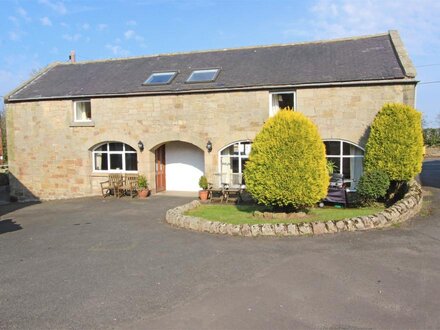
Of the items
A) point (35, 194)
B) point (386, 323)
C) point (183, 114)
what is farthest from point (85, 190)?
point (386, 323)

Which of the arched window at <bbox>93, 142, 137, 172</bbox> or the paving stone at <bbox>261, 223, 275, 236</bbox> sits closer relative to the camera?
the paving stone at <bbox>261, 223, 275, 236</bbox>

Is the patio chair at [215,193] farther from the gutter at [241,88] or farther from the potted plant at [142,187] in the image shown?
the gutter at [241,88]

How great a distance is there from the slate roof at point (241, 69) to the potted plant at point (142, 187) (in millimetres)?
3601

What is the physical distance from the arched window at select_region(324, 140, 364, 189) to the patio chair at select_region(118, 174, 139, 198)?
7.99 metres

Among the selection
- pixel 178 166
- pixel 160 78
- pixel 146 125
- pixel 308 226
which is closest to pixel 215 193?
pixel 178 166

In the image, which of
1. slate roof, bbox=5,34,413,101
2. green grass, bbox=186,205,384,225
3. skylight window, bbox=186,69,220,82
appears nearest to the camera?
green grass, bbox=186,205,384,225

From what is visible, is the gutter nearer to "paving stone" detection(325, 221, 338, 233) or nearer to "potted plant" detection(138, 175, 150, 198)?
"potted plant" detection(138, 175, 150, 198)

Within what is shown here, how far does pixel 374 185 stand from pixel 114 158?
11.1 metres

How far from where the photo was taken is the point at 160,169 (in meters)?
17.3

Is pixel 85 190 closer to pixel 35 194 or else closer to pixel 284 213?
pixel 35 194

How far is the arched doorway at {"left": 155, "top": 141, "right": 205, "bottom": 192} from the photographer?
17.0m

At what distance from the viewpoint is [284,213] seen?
32.9 feet

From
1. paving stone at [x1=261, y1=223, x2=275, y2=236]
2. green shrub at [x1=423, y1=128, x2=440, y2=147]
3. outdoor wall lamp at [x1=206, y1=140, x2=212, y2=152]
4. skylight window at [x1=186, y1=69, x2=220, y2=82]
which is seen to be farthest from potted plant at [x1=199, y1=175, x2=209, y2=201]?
green shrub at [x1=423, y1=128, x2=440, y2=147]

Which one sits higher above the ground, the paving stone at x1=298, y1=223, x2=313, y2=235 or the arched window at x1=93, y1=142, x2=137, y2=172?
the arched window at x1=93, y1=142, x2=137, y2=172
